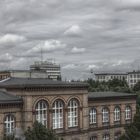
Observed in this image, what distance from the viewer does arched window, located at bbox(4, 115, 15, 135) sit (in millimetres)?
47375

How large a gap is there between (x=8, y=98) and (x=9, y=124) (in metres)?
3.17

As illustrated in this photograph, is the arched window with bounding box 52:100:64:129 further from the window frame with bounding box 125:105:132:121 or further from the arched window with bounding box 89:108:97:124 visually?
the window frame with bounding box 125:105:132:121

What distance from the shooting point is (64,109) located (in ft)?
177

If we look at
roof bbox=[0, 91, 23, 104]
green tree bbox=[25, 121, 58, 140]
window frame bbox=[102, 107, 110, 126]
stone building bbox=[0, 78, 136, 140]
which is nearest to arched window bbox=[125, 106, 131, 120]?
stone building bbox=[0, 78, 136, 140]

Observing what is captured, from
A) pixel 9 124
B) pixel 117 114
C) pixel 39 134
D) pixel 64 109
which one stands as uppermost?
pixel 64 109

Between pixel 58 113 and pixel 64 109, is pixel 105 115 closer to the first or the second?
pixel 64 109

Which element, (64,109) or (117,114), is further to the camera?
(117,114)

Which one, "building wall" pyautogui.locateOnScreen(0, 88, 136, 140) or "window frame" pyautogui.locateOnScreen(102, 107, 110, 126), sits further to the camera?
"window frame" pyautogui.locateOnScreen(102, 107, 110, 126)

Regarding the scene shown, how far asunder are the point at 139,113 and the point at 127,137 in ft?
14.2

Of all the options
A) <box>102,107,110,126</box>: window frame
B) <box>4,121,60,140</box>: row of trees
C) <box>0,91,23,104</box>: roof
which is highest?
<box>0,91,23,104</box>: roof

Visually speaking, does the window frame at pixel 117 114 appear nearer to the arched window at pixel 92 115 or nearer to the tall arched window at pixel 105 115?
the tall arched window at pixel 105 115

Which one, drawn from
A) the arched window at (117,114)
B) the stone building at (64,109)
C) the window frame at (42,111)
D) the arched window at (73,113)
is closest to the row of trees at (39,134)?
the stone building at (64,109)

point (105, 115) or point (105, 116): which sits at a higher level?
point (105, 115)

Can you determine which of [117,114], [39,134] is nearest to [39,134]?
[39,134]
